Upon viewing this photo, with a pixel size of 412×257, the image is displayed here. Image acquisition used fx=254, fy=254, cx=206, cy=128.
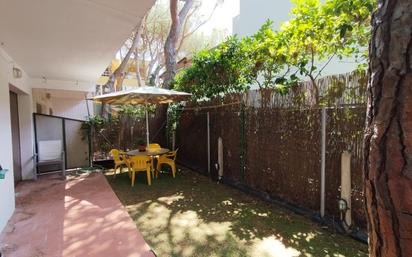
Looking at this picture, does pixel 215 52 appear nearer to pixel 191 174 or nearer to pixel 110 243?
pixel 191 174

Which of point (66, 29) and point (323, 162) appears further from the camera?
point (323, 162)

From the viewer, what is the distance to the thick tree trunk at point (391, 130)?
0.59 m

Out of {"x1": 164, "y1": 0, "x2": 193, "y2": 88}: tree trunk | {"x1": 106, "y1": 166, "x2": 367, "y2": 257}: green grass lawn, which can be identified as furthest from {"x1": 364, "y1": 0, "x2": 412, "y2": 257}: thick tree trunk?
{"x1": 164, "y1": 0, "x2": 193, "y2": 88}: tree trunk

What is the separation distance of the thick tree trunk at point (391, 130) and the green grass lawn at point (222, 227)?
8.45 feet

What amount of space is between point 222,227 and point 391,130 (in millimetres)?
3370

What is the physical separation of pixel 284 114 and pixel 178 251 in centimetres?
273

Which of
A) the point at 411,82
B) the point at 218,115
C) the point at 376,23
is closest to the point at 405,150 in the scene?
the point at 411,82

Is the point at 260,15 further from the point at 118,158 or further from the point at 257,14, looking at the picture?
the point at 118,158

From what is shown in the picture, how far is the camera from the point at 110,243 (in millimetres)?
3229

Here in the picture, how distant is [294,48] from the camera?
420 centimetres

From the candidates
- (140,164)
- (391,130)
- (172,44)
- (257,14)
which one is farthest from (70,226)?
(257,14)

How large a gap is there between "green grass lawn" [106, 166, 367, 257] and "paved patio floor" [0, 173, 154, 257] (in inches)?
8.7

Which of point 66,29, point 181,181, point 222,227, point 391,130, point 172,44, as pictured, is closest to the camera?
point 391,130

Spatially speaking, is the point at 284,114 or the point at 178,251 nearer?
the point at 178,251
